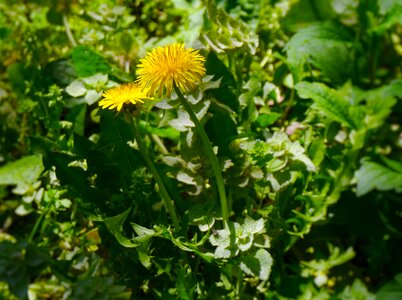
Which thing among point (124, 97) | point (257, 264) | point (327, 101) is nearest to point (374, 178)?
point (327, 101)

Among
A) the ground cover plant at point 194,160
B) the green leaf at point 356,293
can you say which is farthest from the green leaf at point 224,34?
the green leaf at point 356,293

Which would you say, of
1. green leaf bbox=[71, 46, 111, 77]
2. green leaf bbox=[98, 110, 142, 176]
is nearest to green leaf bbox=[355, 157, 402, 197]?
green leaf bbox=[98, 110, 142, 176]

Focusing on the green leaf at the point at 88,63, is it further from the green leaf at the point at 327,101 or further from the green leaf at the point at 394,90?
the green leaf at the point at 394,90

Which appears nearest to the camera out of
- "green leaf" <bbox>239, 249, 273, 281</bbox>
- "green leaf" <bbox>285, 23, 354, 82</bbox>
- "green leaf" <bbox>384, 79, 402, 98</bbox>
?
"green leaf" <bbox>239, 249, 273, 281</bbox>

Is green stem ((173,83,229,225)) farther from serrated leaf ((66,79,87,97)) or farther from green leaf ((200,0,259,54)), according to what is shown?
serrated leaf ((66,79,87,97))

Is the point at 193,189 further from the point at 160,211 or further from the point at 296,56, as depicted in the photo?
the point at 296,56

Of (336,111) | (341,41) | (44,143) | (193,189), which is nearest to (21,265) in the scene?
(44,143)
